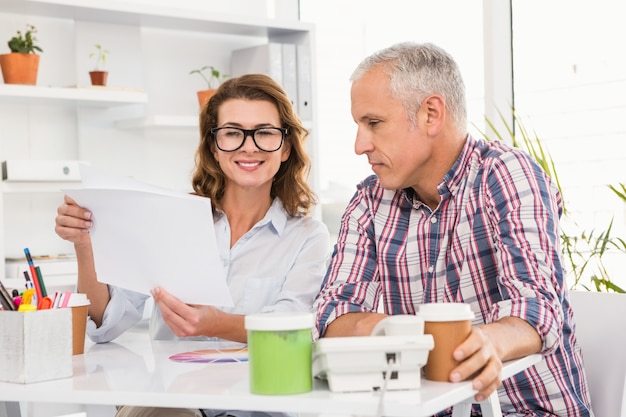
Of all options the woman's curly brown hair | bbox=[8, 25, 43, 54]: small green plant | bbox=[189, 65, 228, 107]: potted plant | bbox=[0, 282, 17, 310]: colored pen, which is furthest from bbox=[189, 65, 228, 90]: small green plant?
bbox=[0, 282, 17, 310]: colored pen

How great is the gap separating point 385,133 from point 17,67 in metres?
1.99

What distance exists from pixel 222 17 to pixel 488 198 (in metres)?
2.27

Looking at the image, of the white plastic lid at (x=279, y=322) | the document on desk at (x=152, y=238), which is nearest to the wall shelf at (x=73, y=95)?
the document on desk at (x=152, y=238)

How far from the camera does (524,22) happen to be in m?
3.39

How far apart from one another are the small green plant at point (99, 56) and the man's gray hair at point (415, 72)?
2.03 m

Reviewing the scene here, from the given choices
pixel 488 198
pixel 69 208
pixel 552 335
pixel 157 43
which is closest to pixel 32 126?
pixel 157 43

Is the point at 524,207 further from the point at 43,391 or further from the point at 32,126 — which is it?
the point at 32,126

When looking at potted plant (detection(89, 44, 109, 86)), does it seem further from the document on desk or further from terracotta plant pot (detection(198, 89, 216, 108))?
the document on desk

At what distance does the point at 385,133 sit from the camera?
166 centimetres

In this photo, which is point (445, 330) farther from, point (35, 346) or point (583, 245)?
point (583, 245)

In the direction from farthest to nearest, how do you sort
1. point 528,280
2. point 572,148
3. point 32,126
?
1. point 32,126
2. point 572,148
3. point 528,280

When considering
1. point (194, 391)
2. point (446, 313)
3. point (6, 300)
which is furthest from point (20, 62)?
point (446, 313)

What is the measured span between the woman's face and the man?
1.16ft

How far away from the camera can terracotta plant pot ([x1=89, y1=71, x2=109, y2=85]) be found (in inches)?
133
